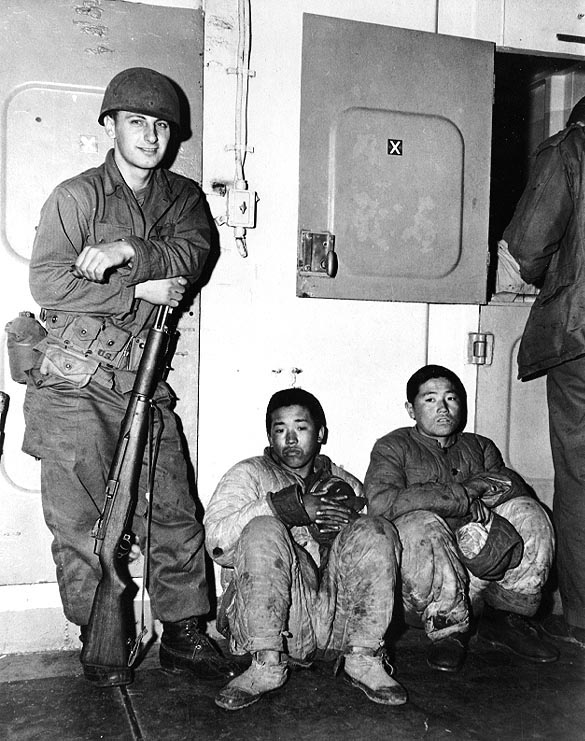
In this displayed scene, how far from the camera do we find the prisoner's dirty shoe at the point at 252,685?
2.58 metres

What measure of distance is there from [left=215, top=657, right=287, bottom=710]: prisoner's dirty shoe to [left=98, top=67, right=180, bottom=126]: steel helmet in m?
1.97

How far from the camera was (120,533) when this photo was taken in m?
2.74

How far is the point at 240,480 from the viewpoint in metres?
3.06

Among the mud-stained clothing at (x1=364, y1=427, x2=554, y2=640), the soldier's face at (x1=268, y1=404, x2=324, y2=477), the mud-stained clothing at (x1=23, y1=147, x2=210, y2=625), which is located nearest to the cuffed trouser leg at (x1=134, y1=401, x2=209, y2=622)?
the mud-stained clothing at (x1=23, y1=147, x2=210, y2=625)

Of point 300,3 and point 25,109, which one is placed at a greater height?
point 300,3

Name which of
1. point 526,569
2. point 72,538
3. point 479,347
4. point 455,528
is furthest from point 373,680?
point 479,347

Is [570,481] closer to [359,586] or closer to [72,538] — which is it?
[359,586]

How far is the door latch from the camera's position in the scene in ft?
11.1

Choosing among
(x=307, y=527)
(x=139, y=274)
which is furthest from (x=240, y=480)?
(x=139, y=274)

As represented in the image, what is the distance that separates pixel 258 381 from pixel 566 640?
1746 mm

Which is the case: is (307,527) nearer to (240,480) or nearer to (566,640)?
(240,480)

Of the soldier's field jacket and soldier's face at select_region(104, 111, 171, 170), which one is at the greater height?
soldier's face at select_region(104, 111, 171, 170)

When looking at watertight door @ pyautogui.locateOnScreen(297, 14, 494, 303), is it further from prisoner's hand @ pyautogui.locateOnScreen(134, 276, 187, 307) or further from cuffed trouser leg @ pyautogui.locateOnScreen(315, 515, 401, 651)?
cuffed trouser leg @ pyautogui.locateOnScreen(315, 515, 401, 651)

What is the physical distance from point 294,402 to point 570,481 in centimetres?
123
